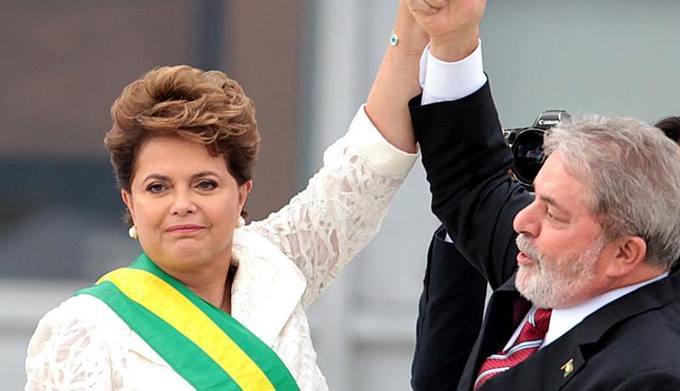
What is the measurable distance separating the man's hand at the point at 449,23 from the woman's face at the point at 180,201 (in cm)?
42

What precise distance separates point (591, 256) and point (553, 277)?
0.24ft

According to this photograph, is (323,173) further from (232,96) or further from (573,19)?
(573,19)

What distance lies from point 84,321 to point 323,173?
0.51 metres

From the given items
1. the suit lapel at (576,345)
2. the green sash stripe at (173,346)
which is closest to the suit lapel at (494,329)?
the suit lapel at (576,345)

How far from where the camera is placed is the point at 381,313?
4.35 metres

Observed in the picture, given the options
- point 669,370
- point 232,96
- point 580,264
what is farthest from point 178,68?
point 669,370

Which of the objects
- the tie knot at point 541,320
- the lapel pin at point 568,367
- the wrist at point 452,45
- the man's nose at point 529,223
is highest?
the wrist at point 452,45

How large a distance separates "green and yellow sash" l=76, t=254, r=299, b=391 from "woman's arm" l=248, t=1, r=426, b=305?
21 cm

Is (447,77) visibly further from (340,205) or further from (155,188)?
(155,188)

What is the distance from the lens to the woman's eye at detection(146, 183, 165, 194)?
7.40 feet

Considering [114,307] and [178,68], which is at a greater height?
[178,68]

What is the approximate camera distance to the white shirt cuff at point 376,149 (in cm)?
239

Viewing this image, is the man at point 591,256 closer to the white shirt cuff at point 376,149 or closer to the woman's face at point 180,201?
the white shirt cuff at point 376,149

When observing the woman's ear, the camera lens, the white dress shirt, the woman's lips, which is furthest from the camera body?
the woman's lips
